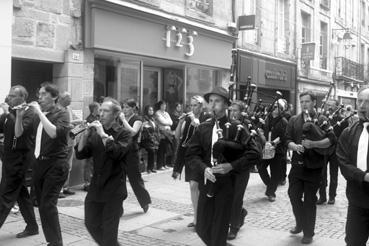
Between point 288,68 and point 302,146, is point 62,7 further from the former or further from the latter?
point 288,68

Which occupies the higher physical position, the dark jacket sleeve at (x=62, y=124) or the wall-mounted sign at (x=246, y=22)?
the wall-mounted sign at (x=246, y=22)

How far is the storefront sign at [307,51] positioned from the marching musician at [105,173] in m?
16.7

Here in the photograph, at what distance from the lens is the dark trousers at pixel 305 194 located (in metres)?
6.08

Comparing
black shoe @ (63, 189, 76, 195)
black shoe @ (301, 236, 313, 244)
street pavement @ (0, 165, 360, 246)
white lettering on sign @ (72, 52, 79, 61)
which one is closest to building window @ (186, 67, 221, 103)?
white lettering on sign @ (72, 52, 79, 61)

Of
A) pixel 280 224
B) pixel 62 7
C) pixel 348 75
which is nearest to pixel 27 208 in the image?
pixel 280 224

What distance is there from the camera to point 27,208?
6012 millimetres

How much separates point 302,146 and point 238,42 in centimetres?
1036

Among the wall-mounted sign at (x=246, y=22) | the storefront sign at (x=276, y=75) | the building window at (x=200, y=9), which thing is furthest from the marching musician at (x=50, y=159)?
the storefront sign at (x=276, y=75)

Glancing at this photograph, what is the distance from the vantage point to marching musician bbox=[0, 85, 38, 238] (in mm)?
5879

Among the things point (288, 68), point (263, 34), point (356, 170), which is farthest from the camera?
point (288, 68)

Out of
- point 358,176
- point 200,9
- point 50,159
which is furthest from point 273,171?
point 200,9

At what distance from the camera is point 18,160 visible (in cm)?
608

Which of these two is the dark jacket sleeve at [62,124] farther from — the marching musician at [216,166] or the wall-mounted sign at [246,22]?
the wall-mounted sign at [246,22]

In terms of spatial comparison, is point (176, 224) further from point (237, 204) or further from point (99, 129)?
point (99, 129)
